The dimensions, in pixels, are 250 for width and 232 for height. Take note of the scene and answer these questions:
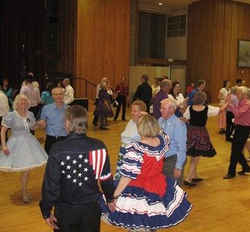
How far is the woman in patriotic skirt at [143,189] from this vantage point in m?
2.81

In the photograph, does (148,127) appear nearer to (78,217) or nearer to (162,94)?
(78,217)

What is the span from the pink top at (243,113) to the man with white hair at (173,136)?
2067 mm

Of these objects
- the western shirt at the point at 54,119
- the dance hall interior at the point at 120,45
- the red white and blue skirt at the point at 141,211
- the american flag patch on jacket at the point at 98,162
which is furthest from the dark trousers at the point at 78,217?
the dance hall interior at the point at 120,45

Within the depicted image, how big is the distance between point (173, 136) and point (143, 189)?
1.19 m

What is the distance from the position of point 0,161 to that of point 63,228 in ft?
8.06

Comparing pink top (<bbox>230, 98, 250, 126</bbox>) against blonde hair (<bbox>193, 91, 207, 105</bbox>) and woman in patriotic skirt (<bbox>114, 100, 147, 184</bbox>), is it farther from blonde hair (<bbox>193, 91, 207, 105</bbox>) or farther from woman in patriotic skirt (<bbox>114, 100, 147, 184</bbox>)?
woman in patriotic skirt (<bbox>114, 100, 147, 184</bbox>)

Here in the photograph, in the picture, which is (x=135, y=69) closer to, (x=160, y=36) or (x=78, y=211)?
(x=160, y=36)

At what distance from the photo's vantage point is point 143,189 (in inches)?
115

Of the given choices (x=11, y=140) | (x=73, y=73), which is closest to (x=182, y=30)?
(x=73, y=73)

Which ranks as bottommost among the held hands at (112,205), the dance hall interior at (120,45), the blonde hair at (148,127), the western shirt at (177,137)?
the held hands at (112,205)

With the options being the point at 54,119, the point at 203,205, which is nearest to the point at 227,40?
the point at 203,205

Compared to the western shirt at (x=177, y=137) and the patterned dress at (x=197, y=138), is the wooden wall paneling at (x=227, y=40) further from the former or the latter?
the western shirt at (x=177, y=137)

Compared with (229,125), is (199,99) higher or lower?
higher

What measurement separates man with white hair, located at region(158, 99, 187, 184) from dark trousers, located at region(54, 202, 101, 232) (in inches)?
64.6
